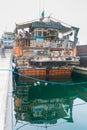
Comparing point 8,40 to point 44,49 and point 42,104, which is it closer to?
point 44,49

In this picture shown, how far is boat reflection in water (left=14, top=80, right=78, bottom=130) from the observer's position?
10.0m

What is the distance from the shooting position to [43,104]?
42.1ft

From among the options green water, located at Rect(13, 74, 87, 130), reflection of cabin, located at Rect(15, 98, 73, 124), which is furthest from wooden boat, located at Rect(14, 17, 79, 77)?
reflection of cabin, located at Rect(15, 98, 73, 124)

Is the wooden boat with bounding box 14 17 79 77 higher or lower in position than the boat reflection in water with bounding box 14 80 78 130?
higher

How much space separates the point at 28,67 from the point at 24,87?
248 cm

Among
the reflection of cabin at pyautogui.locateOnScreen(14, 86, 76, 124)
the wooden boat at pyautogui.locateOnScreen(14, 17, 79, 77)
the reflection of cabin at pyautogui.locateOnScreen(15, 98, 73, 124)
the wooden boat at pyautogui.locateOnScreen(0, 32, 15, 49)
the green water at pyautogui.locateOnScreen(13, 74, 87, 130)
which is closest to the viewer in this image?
the green water at pyautogui.locateOnScreen(13, 74, 87, 130)

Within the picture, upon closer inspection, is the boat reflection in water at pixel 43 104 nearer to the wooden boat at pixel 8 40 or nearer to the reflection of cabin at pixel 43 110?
the reflection of cabin at pixel 43 110

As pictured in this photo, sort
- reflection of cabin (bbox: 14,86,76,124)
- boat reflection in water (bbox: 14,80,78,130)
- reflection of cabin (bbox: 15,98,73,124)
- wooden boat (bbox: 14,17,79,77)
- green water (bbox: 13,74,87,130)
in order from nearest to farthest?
green water (bbox: 13,74,87,130), boat reflection in water (bbox: 14,80,78,130), reflection of cabin (bbox: 15,98,73,124), reflection of cabin (bbox: 14,86,76,124), wooden boat (bbox: 14,17,79,77)

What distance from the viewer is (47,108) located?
39.6 feet

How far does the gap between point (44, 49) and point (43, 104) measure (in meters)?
8.66

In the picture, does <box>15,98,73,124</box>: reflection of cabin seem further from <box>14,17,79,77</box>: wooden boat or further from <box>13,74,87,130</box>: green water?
<box>14,17,79,77</box>: wooden boat

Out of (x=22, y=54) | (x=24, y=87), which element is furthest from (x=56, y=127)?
(x=22, y=54)

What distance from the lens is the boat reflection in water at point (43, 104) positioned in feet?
32.8

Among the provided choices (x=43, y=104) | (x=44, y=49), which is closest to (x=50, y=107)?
(x=43, y=104)
